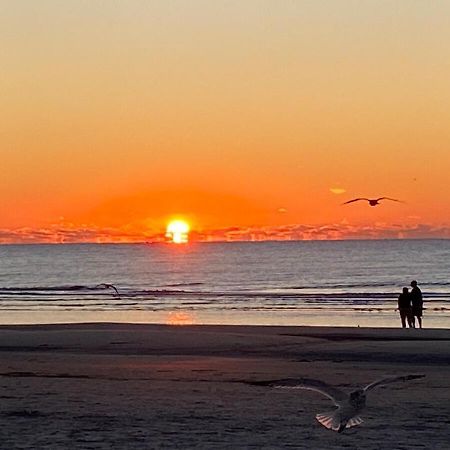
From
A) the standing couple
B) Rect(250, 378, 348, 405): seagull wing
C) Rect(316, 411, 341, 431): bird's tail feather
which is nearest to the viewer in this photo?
Rect(250, 378, 348, 405): seagull wing

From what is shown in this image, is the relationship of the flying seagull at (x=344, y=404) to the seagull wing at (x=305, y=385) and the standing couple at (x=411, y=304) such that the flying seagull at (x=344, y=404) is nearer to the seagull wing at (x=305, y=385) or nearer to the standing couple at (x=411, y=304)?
the seagull wing at (x=305, y=385)

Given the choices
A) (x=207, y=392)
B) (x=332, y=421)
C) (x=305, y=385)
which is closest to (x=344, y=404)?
(x=332, y=421)

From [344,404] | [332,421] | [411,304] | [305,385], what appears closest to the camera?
[305,385]

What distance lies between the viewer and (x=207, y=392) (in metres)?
15.8

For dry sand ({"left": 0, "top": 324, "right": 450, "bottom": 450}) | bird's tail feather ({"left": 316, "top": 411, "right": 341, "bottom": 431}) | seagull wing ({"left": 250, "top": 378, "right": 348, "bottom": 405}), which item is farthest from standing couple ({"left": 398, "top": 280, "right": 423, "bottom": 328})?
seagull wing ({"left": 250, "top": 378, "right": 348, "bottom": 405})

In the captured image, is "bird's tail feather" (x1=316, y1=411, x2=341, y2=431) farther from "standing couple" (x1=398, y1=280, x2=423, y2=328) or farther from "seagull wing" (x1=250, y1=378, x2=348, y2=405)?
"standing couple" (x1=398, y1=280, x2=423, y2=328)

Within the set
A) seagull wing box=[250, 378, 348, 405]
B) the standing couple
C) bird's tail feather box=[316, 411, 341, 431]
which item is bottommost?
bird's tail feather box=[316, 411, 341, 431]

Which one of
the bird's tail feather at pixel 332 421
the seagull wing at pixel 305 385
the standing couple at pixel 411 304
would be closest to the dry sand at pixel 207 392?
the bird's tail feather at pixel 332 421

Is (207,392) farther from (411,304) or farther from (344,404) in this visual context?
(411,304)

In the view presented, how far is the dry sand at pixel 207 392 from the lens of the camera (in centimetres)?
1210

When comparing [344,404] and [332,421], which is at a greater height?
[344,404]

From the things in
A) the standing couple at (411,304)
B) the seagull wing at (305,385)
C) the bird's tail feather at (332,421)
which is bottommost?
the bird's tail feather at (332,421)

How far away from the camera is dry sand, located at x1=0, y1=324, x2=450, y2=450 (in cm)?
1210

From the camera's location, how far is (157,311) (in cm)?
4853
